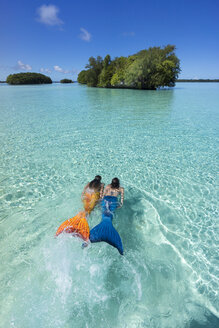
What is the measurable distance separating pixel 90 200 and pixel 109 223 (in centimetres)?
106

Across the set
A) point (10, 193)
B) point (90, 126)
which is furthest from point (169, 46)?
point (10, 193)

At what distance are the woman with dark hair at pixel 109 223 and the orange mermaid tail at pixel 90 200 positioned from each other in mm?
206

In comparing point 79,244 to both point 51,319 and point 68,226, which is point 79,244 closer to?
point 68,226

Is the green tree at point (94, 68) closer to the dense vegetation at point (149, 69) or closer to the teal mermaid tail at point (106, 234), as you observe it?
the dense vegetation at point (149, 69)

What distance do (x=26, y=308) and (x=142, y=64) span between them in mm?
50176

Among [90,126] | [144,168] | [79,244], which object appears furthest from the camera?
[90,126]

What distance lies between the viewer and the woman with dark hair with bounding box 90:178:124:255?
3018 mm

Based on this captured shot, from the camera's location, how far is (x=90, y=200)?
4375 millimetres

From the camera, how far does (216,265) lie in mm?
3299

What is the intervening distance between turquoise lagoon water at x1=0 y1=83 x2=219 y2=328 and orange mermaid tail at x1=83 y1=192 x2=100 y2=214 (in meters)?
0.22

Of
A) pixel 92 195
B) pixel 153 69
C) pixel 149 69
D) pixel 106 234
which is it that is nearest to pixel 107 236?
pixel 106 234

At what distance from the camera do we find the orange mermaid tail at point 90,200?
13.8 ft

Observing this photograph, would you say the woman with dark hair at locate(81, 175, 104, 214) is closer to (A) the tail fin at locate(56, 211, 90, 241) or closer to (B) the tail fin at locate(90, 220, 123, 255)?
(A) the tail fin at locate(56, 211, 90, 241)

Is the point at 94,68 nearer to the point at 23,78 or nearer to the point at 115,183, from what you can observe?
the point at 115,183
